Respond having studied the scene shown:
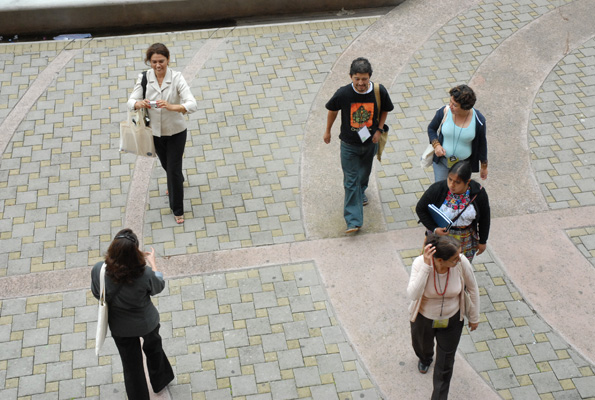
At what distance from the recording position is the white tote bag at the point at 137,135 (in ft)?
22.6

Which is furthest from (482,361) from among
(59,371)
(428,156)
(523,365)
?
(59,371)

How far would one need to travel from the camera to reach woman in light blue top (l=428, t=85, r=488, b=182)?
21.0 ft

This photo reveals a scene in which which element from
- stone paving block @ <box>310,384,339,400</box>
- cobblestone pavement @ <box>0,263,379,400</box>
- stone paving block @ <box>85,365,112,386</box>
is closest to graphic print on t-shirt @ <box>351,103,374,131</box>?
cobblestone pavement @ <box>0,263,379,400</box>

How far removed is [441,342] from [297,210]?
2.70 metres

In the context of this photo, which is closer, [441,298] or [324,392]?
[441,298]

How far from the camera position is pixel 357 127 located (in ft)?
22.6

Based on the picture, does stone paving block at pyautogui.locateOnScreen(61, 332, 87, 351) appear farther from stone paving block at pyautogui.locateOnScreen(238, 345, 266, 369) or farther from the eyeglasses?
the eyeglasses

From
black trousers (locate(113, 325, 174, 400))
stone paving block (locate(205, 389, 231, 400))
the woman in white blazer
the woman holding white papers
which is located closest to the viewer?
black trousers (locate(113, 325, 174, 400))

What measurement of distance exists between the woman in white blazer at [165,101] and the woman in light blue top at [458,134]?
2318mm

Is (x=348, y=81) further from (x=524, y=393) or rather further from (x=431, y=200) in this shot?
(x=524, y=393)

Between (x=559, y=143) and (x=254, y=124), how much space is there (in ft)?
12.2

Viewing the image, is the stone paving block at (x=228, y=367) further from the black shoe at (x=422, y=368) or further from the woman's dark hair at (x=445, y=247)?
the woman's dark hair at (x=445, y=247)

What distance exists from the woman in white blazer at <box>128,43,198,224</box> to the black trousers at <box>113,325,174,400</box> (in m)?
2.23

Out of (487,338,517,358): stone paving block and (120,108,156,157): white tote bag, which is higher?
(120,108,156,157): white tote bag
